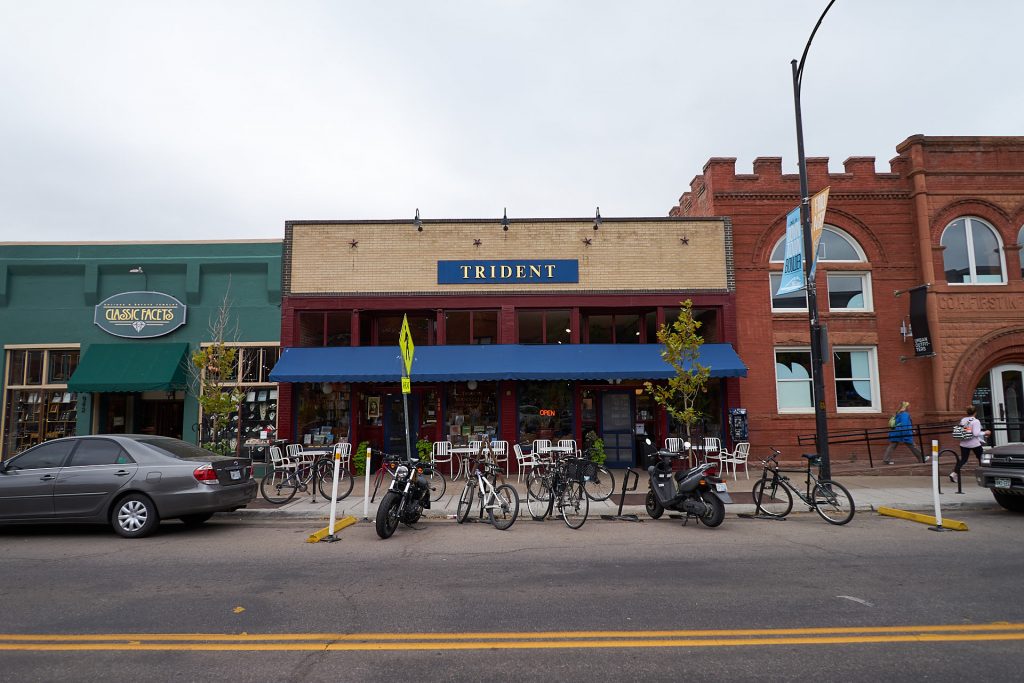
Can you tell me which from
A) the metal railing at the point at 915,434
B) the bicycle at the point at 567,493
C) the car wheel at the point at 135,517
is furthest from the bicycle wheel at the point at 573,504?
the metal railing at the point at 915,434

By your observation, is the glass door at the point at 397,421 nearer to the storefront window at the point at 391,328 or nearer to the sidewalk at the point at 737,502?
the storefront window at the point at 391,328

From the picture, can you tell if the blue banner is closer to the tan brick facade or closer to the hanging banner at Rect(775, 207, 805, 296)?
the tan brick facade

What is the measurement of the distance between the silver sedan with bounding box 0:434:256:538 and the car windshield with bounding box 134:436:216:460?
16 cm

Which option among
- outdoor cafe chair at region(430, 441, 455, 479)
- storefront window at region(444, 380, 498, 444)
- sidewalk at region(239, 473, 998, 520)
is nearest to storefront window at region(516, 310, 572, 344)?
storefront window at region(444, 380, 498, 444)

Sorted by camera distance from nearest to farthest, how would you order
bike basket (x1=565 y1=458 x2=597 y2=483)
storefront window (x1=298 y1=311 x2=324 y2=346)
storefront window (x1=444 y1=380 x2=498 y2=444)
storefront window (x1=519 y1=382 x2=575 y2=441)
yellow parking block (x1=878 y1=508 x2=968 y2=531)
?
yellow parking block (x1=878 y1=508 x2=968 y2=531), bike basket (x1=565 y1=458 x2=597 y2=483), storefront window (x1=444 y1=380 x2=498 y2=444), storefront window (x1=519 y1=382 x2=575 y2=441), storefront window (x1=298 y1=311 x2=324 y2=346)

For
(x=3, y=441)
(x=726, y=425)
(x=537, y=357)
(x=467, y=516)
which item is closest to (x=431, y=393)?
(x=537, y=357)

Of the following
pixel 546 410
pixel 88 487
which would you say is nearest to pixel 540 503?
pixel 546 410

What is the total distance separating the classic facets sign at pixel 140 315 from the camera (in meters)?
16.6

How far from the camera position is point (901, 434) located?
15727mm

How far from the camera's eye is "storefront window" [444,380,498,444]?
16375 millimetres

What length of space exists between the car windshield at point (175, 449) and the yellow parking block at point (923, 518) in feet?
→ 37.6

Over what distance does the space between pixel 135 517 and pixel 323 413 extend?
8.04m

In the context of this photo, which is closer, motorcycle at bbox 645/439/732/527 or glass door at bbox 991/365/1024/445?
motorcycle at bbox 645/439/732/527

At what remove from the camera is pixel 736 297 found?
1689cm
